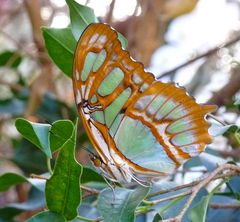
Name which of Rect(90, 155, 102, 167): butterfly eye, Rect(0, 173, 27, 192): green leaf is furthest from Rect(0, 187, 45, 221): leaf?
Rect(90, 155, 102, 167): butterfly eye

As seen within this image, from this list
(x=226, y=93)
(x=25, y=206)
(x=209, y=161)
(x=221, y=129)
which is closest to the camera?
(x=221, y=129)

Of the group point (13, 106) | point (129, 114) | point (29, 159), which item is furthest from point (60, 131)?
point (13, 106)

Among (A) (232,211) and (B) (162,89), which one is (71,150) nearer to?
(B) (162,89)

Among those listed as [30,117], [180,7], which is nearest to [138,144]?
[30,117]

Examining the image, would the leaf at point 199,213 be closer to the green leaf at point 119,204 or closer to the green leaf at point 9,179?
the green leaf at point 119,204

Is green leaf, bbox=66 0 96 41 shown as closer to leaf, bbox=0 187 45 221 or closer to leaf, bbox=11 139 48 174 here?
leaf, bbox=0 187 45 221

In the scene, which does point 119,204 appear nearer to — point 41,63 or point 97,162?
point 97,162
